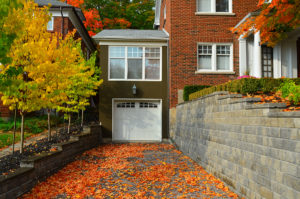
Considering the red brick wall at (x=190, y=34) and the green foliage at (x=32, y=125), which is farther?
the red brick wall at (x=190, y=34)

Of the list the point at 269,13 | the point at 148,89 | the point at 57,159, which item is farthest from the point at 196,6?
the point at 57,159

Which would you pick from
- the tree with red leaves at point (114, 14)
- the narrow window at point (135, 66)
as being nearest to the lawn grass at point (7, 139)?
the narrow window at point (135, 66)

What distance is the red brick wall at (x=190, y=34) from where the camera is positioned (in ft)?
42.3

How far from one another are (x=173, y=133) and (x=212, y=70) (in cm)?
392

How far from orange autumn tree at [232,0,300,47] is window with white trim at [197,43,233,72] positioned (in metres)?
1.50

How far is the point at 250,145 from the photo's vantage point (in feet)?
16.3

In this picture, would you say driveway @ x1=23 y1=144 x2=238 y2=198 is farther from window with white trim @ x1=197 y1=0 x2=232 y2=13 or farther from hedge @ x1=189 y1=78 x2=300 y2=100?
window with white trim @ x1=197 y1=0 x2=232 y2=13

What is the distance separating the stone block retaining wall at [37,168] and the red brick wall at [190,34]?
19.4ft

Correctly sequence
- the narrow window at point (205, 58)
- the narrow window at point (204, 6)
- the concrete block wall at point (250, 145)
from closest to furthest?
1. the concrete block wall at point (250, 145)
2. the narrow window at point (205, 58)
3. the narrow window at point (204, 6)

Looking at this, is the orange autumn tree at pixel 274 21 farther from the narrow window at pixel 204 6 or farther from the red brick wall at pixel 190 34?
the narrow window at pixel 204 6

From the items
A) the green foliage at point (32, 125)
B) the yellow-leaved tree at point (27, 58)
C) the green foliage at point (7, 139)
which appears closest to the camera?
the yellow-leaved tree at point (27, 58)

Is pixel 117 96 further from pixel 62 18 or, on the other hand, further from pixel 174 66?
pixel 62 18

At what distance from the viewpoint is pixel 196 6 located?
1302cm

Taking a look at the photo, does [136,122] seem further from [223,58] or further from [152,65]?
[223,58]
